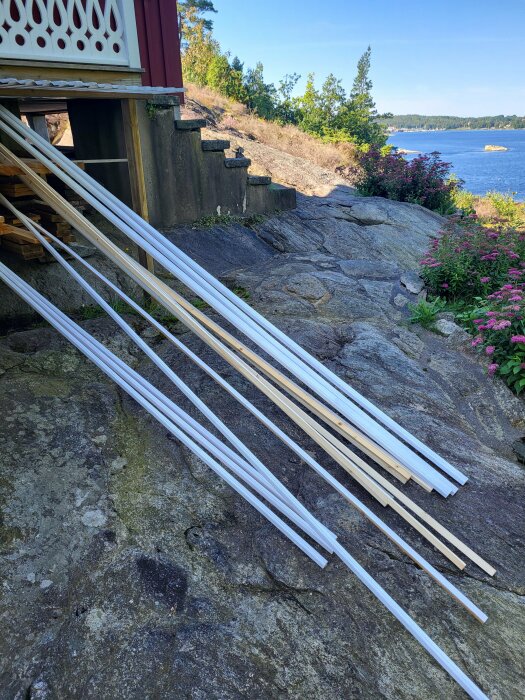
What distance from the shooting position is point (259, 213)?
22.4 ft

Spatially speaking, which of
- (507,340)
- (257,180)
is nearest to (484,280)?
(507,340)

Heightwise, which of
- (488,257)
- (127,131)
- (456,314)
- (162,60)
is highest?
→ (162,60)

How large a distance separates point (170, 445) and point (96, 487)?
47 centimetres

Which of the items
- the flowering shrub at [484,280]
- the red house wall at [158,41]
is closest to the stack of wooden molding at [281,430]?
the flowering shrub at [484,280]

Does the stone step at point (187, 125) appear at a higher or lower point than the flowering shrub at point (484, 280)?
higher

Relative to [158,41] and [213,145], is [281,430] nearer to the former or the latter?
[213,145]

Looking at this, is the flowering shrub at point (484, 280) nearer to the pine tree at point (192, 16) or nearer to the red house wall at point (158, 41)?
the red house wall at point (158, 41)

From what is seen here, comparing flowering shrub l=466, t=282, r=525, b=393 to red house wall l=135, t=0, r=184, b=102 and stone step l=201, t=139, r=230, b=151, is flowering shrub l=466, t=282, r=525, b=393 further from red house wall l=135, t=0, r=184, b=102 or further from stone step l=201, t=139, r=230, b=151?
red house wall l=135, t=0, r=184, b=102

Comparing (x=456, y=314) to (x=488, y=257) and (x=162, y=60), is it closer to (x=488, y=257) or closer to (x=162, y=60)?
(x=488, y=257)

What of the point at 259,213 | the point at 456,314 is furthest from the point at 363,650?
the point at 259,213

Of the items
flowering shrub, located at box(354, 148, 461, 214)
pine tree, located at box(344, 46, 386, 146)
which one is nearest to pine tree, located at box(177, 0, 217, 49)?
pine tree, located at box(344, 46, 386, 146)

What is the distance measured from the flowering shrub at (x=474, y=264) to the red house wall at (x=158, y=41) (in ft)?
13.2

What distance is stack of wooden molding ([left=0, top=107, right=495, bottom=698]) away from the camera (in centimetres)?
204

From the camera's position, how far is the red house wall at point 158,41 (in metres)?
5.66
